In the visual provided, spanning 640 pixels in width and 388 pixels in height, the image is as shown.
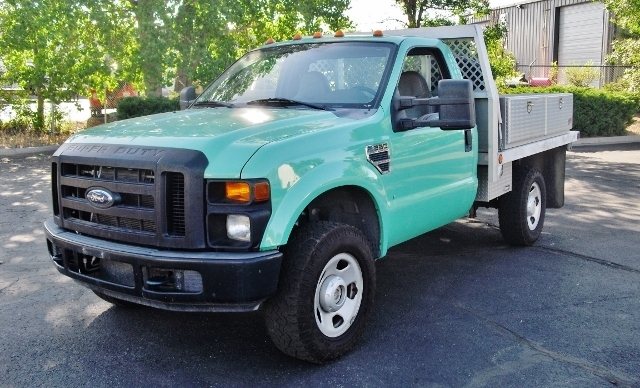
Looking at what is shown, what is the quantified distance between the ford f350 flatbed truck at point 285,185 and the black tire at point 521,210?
3.26 feet

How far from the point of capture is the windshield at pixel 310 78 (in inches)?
189

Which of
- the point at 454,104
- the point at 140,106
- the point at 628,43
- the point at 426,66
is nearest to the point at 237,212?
the point at 454,104

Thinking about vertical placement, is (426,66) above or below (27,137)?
above

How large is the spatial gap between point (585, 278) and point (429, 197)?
1782 mm

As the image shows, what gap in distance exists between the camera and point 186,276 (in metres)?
3.62

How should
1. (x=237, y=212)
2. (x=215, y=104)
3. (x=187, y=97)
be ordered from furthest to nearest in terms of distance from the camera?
(x=187, y=97) → (x=215, y=104) → (x=237, y=212)

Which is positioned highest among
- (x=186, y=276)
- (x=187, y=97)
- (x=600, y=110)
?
(x=187, y=97)

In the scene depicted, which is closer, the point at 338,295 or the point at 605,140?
the point at 338,295

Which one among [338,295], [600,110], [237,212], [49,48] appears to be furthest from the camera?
[600,110]

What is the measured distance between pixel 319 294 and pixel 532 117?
140 inches

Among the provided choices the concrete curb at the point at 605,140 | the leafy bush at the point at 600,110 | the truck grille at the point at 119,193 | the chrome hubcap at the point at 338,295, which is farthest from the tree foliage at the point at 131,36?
the chrome hubcap at the point at 338,295

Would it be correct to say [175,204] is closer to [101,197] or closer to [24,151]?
[101,197]

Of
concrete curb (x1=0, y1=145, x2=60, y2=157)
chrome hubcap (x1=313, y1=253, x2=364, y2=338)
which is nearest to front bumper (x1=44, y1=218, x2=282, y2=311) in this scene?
chrome hubcap (x1=313, y1=253, x2=364, y2=338)

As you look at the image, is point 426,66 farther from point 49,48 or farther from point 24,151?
point 49,48
